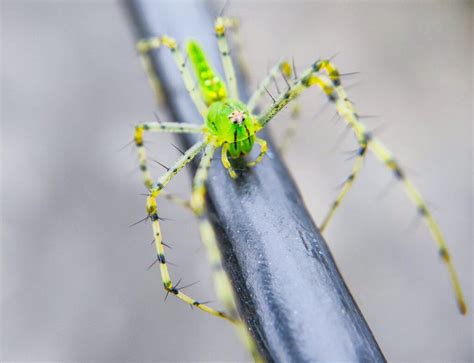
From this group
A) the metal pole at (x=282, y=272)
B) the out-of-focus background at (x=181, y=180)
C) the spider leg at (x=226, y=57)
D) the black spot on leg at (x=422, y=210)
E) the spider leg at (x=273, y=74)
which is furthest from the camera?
the out-of-focus background at (x=181, y=180)

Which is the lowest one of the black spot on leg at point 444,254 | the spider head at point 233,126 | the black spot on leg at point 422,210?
the black spot on leg at point 444,254

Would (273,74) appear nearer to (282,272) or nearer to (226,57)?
(226,57)

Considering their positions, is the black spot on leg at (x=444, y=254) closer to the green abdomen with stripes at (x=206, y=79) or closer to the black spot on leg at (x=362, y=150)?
the black spot on leg at (x=362, y=150)

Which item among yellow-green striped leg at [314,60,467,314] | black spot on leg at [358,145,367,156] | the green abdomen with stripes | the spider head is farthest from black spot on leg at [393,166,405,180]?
the green abdomen with stripes

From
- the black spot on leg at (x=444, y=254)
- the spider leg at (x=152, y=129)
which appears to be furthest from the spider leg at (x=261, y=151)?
the black spot on leg at (x=444, y=254)

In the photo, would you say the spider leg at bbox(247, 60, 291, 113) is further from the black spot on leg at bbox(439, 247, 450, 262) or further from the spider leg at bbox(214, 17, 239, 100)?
the black spot on leg at bbox(439, 247, 450, 262)

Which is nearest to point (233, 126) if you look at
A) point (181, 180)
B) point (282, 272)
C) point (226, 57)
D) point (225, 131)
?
point (225, 131)
